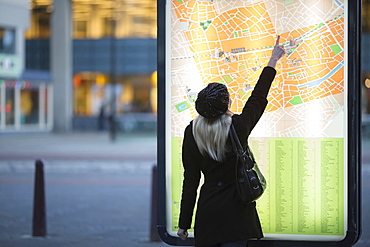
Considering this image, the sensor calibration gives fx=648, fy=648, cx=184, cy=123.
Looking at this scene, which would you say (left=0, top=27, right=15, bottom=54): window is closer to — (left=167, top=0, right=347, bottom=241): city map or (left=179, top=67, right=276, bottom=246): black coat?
(left=167, top=0, right=347, bottom=241): city map

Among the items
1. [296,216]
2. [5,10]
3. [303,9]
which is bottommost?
[296,216]

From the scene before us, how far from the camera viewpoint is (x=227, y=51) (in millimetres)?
5059

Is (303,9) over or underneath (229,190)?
over

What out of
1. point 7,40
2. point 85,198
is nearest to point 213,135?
point 85,198

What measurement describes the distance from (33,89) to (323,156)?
114ft

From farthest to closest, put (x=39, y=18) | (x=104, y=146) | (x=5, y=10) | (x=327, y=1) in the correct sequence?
(x=39, y=18), (x=5, y=10), (x=104, y=146), (x=327, y=1)

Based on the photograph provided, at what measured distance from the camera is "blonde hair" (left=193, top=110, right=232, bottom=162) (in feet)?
13.7

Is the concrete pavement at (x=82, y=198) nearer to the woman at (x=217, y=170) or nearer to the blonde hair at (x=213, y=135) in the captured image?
the woman at (x=217, y=170)

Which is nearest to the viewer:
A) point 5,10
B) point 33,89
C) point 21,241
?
point 21,241

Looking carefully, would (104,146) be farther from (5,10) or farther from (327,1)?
(327,1)

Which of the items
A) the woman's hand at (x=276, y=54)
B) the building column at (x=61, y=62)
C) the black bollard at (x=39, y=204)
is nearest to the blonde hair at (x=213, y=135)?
the woman's hand at (x=276, y=54)

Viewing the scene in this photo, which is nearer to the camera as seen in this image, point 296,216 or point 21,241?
point 296,216

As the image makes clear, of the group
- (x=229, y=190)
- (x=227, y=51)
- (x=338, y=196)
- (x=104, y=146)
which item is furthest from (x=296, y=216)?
(x=104, y=146)

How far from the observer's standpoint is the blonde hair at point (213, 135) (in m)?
4.17
